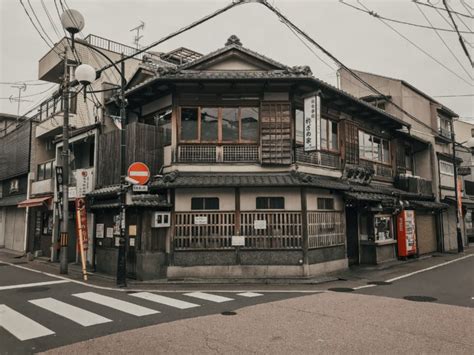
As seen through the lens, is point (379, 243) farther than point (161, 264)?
Yes

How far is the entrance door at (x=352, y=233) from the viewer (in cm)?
1848

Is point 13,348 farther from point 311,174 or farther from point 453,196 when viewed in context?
point 453,196

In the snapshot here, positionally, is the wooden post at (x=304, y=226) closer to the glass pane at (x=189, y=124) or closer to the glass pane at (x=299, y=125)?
the glass pane at (x=299, y=125)

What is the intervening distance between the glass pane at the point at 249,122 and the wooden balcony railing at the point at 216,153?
19.0 inches

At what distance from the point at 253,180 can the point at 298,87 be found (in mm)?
4428

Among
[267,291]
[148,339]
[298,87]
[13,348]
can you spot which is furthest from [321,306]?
[298,87]

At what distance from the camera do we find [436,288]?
11.9 meters

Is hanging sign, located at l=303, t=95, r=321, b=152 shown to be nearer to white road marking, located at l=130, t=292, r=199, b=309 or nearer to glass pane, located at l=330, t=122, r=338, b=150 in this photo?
glass pane, located at l=330, t=122, r=338, b=150

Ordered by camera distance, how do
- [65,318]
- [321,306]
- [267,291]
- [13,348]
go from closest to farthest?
[13,348] → [65,318] → [321,306] → [267,291]

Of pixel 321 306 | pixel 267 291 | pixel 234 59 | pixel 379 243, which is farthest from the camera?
pixel 379 243

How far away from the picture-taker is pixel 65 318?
8.10 m

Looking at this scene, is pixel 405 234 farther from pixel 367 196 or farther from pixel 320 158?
pixel 320 158

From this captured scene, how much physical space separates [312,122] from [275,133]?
1.56 meters

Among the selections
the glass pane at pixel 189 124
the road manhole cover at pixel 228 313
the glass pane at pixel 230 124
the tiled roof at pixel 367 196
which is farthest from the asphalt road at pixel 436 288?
the glass pane at pixel 189 124
